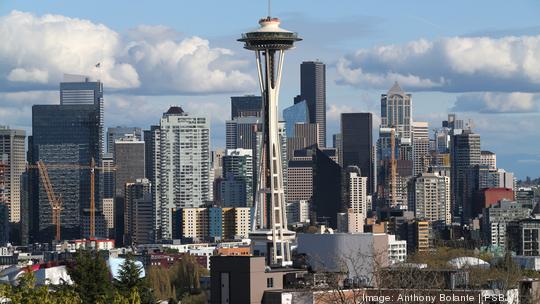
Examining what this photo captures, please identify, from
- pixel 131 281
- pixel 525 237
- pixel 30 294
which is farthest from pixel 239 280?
pixel 525 237

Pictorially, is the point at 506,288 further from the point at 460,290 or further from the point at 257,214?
the point at 257,214

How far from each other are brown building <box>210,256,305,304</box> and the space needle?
4649cm

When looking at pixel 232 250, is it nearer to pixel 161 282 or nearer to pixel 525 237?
pixel 525 237

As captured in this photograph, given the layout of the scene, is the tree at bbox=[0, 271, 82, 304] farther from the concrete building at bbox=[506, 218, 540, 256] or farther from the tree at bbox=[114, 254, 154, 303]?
the concrete building at bbox=[506, 218, 540, 256]

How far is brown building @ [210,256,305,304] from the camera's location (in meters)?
62.8

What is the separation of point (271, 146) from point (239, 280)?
54995 mm

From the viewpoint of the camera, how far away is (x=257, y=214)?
13162cm

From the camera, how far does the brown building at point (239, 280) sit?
62.8m

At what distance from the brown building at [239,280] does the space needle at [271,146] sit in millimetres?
46489

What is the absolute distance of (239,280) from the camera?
6341cm

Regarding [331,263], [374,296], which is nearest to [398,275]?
[374,296]

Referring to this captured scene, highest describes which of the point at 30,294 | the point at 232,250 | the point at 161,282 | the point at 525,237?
the point at 525,237

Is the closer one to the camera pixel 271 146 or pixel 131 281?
pixel 131 281

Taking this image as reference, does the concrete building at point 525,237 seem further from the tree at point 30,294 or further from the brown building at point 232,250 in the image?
the tree at point 30,294
